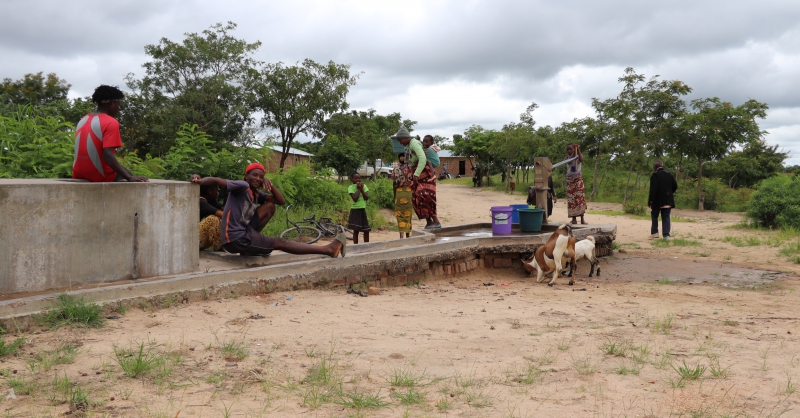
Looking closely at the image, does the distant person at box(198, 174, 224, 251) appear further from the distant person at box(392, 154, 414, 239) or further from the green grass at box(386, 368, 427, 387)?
the green grass at box(386, 368, 427, 387)

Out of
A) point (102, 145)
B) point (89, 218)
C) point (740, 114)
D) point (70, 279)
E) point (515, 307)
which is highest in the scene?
point (740, 114)

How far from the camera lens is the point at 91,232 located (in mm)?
5031

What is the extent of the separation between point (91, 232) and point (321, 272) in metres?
2.26

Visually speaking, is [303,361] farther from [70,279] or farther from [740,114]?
[740,114]

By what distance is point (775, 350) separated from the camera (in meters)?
4.36

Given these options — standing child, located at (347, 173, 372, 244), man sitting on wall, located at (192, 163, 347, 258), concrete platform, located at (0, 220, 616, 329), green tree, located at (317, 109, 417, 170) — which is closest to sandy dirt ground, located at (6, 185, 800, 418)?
concrete platform, located at (0, 220, 616, 329)

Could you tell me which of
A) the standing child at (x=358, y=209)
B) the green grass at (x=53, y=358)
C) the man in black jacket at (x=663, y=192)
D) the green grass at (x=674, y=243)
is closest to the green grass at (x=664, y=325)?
the green grass at (x=53, y=358)

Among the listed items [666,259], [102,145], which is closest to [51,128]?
[102,145]

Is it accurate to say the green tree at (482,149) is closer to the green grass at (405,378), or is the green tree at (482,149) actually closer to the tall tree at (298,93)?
the tall tree at (298,93)

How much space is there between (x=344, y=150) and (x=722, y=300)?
20.9 meters

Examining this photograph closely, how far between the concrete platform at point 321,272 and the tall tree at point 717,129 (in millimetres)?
13283

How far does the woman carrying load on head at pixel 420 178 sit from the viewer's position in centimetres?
882

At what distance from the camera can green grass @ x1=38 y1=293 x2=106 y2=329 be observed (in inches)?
171

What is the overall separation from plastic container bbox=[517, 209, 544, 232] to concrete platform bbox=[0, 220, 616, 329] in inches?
5.6
